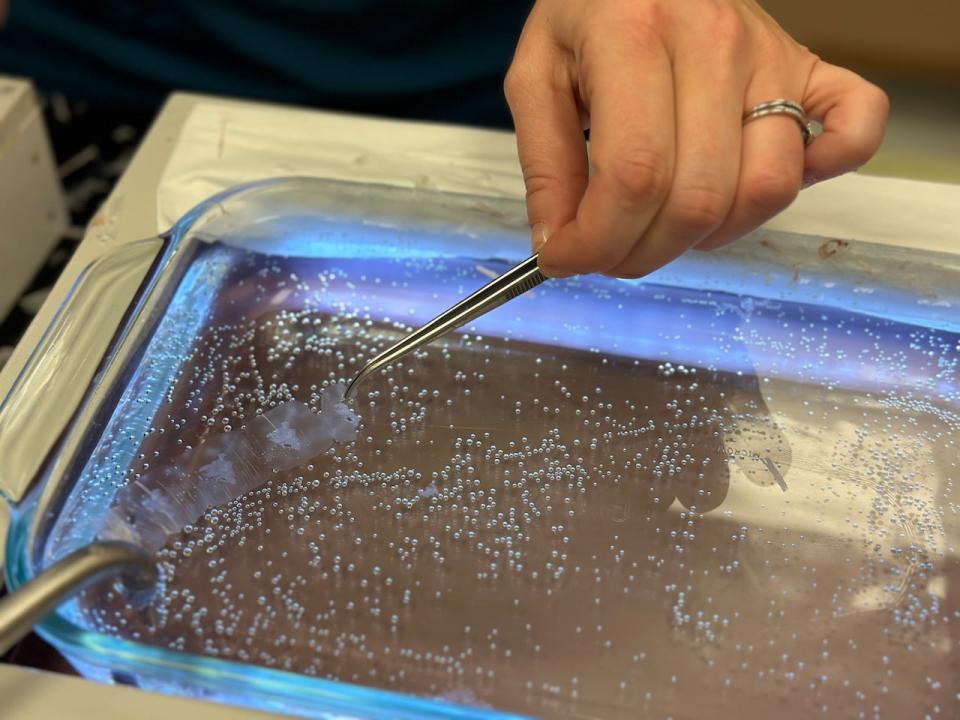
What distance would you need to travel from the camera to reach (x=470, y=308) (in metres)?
0.55

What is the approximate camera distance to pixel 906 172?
1078 millimetres

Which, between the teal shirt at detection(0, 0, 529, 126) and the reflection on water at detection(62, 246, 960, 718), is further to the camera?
the teal shirt at detection(0, 0, 529, 126)

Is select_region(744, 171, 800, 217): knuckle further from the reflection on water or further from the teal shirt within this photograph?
the teal shirt

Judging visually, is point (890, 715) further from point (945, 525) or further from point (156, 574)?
point (156, 574)

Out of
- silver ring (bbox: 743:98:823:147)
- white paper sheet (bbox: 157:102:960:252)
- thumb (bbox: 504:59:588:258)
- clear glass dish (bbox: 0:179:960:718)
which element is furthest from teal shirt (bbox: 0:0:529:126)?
silver ring (bbox: 743:98:823:147)

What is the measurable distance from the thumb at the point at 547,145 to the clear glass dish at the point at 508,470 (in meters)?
0.15

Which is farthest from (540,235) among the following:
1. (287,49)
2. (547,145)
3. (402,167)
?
(287,49)

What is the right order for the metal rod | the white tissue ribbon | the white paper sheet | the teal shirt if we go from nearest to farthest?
the metal rod < the white tissue ribbon < the white paper sheet < the teal shirt

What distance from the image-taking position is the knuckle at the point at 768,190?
1.52 ft

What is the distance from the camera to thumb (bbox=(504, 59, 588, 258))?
1.69 feet

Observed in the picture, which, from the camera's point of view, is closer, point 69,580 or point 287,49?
point 69,580

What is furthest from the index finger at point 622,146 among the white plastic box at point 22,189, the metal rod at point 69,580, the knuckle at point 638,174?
the white plastic box at point 22,189

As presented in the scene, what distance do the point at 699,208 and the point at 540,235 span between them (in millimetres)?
98

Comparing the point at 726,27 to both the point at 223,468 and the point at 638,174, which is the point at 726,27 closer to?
the point at 638,174
